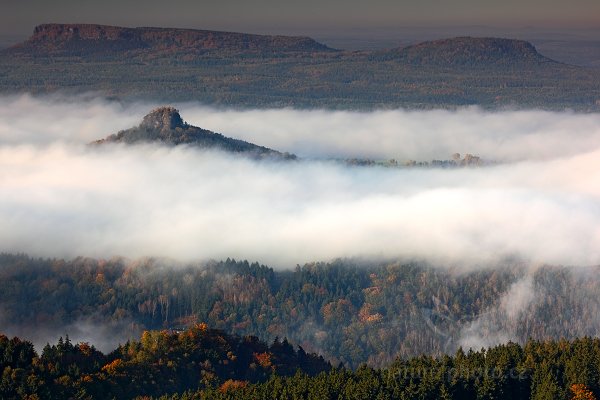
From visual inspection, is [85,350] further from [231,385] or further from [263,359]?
[263,359]

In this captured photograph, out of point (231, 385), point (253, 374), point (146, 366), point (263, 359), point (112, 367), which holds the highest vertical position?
point (112, 367)

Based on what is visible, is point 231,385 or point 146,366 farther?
point 146,366

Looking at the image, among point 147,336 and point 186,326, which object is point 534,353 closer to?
point 147,336

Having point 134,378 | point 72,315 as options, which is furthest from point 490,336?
point 134,378

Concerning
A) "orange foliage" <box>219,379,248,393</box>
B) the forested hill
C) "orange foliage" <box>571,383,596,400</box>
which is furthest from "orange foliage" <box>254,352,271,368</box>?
"orange foliage" <box>571,383,596,400</box>

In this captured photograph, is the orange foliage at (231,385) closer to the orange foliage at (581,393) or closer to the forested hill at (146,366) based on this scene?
the forested hill at (146,366)

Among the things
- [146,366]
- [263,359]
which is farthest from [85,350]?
[263,359]
